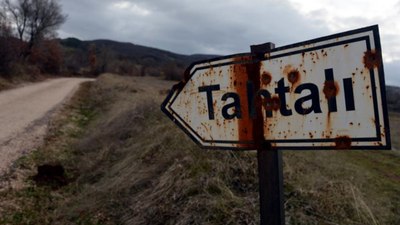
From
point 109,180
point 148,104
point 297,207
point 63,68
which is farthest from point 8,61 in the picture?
point 63,68

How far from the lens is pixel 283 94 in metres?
1.62

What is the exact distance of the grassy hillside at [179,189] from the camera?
10.6 feet

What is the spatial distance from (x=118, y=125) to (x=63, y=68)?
2037 inches

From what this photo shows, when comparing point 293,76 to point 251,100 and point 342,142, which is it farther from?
point 342,142

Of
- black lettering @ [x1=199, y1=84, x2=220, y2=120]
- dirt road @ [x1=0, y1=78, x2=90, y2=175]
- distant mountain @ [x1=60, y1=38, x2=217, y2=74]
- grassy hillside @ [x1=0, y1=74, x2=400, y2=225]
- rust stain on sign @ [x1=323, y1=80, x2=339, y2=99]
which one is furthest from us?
Answer: distant mountain @ [x1=60, y1=38, x2=217, y2=74]

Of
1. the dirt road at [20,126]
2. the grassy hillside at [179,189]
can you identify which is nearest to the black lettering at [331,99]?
the grassy hillside at [179,189]

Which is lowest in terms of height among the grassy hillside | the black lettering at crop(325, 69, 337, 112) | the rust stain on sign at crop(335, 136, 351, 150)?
the grassy hillside

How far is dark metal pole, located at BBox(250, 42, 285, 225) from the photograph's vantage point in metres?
1.68

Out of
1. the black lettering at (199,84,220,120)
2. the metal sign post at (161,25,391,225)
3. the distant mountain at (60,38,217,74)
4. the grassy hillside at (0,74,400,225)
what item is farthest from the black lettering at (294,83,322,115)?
the distant mountain at (60,38,217,74)

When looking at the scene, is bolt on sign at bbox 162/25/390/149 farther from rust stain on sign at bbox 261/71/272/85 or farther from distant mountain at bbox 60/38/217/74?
distant mountain at bbox 60/38/217/74

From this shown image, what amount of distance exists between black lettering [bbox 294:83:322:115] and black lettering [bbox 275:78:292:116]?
0.14ft

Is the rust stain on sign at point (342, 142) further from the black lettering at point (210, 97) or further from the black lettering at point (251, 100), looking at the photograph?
the black lettering at point (210, 97)

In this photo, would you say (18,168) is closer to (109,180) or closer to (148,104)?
(109,180)

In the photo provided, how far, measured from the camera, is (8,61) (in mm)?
23906
